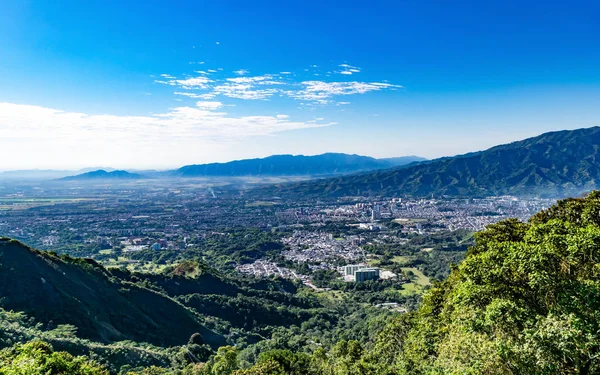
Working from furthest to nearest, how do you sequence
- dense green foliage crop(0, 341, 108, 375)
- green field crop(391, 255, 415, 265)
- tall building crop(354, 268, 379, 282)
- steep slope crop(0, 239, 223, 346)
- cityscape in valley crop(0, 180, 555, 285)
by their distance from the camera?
cityscape in valley crop(0, 180, 555, 285), green field crop(391, 255, 415, 265), tall building crop(354, 268, 379, 282), steep slope crop(0, 239, 223, 346), dense green foliage crop(0, 341, 108, 375)

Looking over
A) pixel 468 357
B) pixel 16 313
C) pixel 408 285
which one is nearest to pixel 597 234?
pixel 468 357

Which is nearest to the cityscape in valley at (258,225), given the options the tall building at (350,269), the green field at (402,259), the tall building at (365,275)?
the tall building at (350,269)

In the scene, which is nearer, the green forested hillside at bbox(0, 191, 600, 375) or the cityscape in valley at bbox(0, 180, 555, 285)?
the green forested hillside at bbox(0, 191, 600, 375)

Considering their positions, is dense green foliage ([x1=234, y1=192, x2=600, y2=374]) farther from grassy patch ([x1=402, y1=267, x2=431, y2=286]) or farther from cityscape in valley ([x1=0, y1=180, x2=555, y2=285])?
cityscape in valley ([x1=0, y1=180, x2=555, y2=285])

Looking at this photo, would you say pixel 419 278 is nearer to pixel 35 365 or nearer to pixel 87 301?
pixel 87 301

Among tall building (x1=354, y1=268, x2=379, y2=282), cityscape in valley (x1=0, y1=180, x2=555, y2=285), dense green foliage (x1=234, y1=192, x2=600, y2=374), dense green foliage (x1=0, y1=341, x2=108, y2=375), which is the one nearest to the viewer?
dense green foliage (x1=0, y1=341, x2=108, y2=375)

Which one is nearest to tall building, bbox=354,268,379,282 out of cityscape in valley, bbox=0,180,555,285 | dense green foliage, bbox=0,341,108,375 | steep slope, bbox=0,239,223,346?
cityscape in valley, bbox=0,180,555,285

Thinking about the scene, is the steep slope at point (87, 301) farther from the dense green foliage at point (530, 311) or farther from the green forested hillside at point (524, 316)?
the dense green foliage at point (530, 311)

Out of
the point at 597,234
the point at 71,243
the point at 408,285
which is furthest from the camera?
the point at 71,243

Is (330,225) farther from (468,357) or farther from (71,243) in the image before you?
(468,357)
